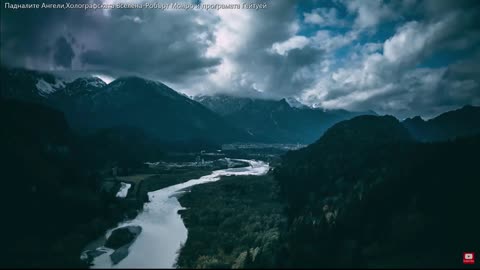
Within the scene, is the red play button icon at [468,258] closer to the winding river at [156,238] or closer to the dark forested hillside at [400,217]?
the dark forested hillside at [400,217]

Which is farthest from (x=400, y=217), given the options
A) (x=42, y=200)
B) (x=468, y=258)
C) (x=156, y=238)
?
(x=42, y=200)

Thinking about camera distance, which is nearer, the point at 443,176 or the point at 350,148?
the point at 443,176

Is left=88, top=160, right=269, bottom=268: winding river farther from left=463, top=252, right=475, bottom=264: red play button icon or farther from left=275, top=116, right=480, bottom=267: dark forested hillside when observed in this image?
left=463, top=252, right=475, bottom=264: red play button icon

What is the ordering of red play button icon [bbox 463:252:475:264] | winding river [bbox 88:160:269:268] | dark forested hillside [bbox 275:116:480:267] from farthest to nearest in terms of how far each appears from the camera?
winding river [bbox 88:160:269:268]
dark forested hillside [bbox 275:116:480:267]
red play button icon [bbox 463:252:475:264]

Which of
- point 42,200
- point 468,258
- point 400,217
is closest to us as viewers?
point 468,258

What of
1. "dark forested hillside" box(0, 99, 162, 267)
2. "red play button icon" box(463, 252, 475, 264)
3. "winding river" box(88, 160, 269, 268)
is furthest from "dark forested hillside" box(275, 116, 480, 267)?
"dark forested hillside" box(0, 99, 162, 267)

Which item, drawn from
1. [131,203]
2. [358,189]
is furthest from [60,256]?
[358,189]

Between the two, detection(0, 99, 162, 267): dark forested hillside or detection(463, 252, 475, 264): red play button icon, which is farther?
detection(0, 99, 162, 267): dark forested hillside

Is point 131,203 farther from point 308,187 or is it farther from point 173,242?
point 308,187

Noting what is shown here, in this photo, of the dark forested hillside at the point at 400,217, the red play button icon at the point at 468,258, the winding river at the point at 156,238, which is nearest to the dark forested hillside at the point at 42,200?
the winding river at the point at 156,238

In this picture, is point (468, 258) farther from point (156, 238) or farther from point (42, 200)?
point (42, 200)

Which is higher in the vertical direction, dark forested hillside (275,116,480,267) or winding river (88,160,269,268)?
dark forested hillside (275,116,480,267)
